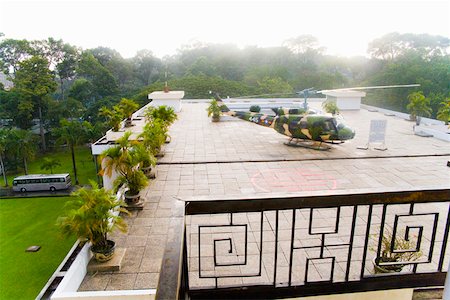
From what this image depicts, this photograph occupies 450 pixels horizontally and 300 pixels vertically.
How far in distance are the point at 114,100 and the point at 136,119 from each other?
45.6ft

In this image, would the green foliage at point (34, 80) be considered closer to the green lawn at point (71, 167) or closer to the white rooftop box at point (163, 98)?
the green lawn at point (71, 167)

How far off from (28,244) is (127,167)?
867 cm

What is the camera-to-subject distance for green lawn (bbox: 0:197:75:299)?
30.9ft

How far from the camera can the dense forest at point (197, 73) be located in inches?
881

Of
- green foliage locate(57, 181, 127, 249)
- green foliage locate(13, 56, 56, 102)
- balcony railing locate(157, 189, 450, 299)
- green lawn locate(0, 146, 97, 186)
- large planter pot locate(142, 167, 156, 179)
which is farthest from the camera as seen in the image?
green foliage locate(13, 56, 56, 102)

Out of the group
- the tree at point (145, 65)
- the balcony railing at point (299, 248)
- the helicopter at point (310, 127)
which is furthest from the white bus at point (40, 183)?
the tree at point (145, 65)

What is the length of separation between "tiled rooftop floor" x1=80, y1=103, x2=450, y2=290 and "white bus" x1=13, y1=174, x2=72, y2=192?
Result: 841 cm

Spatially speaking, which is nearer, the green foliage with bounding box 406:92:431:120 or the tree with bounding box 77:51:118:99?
the green foliage with bounding box 406:92:431:120

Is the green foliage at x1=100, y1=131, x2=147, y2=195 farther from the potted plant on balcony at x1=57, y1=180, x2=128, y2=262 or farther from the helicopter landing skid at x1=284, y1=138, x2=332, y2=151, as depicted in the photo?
the helicopter landing skid at x1=284, y1=138, x2=332, y2=151

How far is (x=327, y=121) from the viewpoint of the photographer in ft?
29.1

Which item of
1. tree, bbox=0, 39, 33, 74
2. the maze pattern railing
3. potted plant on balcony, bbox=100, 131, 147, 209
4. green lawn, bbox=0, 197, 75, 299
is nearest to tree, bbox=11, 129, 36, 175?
green lawn, bbox=0, 197, 75, 299

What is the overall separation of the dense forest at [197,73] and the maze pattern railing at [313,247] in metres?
16.7

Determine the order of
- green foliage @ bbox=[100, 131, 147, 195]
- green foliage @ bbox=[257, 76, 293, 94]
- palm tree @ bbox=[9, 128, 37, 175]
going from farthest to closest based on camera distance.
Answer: green foliage @ bbox=[257, 76, 293, 94]
palm tree @ bbox=[9, 128, 37, 175]
green foliage @ bbox=[100, 131, 147, 195]

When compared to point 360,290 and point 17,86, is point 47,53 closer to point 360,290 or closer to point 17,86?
point 17,86
